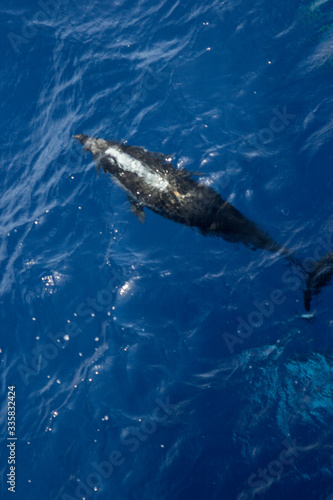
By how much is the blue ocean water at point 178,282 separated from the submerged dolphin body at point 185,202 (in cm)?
33

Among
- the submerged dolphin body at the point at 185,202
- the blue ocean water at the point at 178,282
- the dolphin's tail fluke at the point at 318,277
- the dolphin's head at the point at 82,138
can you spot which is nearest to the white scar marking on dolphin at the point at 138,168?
the submerged dolphin body at the point at 185,202

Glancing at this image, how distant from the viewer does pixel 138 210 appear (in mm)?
12102

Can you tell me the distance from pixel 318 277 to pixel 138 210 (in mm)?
5759

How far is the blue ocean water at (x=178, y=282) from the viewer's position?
→ 380 inches

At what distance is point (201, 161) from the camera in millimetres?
12438

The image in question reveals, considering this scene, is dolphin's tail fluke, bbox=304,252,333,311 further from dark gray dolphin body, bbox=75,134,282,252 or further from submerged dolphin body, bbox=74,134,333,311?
dark gray dolphin body, bbox=75,134,282,252

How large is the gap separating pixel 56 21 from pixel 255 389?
721 inches

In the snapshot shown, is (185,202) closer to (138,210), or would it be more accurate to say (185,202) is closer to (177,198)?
(177,198)

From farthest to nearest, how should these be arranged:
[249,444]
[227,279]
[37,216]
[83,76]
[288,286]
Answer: [83,76], [37,216], [227,279], [288,286], [249,444]

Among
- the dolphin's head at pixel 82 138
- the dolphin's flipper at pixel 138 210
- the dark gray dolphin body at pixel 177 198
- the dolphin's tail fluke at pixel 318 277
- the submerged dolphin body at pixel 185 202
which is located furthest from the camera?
the dolphin's head at pixel 82 138

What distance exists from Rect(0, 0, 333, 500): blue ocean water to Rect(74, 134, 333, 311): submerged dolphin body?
1.10 feet

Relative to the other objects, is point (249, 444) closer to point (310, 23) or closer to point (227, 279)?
point (227, 279)

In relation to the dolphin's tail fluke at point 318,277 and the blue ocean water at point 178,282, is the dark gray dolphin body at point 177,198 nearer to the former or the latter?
the blue ocean water at point 178,282

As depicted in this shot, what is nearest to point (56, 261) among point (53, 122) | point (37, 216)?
point (37, 216)
